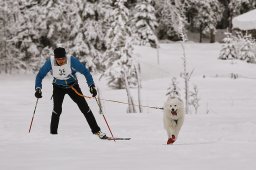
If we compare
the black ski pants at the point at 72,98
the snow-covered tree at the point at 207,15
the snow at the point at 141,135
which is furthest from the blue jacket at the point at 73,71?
the snow-covered tree at the point at 207,15

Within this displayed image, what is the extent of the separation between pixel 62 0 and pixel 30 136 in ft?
73.3

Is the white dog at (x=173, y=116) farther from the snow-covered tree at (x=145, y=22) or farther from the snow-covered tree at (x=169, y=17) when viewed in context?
the snow-covered tree at (x=145, y=22)

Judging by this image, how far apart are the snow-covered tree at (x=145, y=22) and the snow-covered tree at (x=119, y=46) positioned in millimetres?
11211

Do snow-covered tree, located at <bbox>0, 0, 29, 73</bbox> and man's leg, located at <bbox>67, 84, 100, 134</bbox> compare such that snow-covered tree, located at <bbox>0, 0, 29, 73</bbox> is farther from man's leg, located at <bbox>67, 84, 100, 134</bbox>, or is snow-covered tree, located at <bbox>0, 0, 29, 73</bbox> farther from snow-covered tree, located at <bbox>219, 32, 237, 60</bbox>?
man's leg, located at <bbox>67, 84, 100, 134</bbox>

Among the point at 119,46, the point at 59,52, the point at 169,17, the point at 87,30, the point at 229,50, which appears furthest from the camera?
the point at 169,17

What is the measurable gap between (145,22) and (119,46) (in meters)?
12.5

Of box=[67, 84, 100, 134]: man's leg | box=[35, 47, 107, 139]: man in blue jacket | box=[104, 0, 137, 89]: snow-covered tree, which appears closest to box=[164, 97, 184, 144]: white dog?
box=[35, 47, 107, 139]: man in blue jacket

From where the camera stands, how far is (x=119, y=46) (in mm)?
22094

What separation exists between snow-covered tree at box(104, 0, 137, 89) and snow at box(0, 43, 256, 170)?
107cm

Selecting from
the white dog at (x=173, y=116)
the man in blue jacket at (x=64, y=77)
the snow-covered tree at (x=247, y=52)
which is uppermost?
the man in blue jacket at (x=64, y=77)

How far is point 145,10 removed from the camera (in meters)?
34.1

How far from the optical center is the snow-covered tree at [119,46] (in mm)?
21688

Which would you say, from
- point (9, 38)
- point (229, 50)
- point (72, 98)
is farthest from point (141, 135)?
point (9, 38)

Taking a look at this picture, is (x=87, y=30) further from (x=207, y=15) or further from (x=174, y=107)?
(x=174, y=107)
